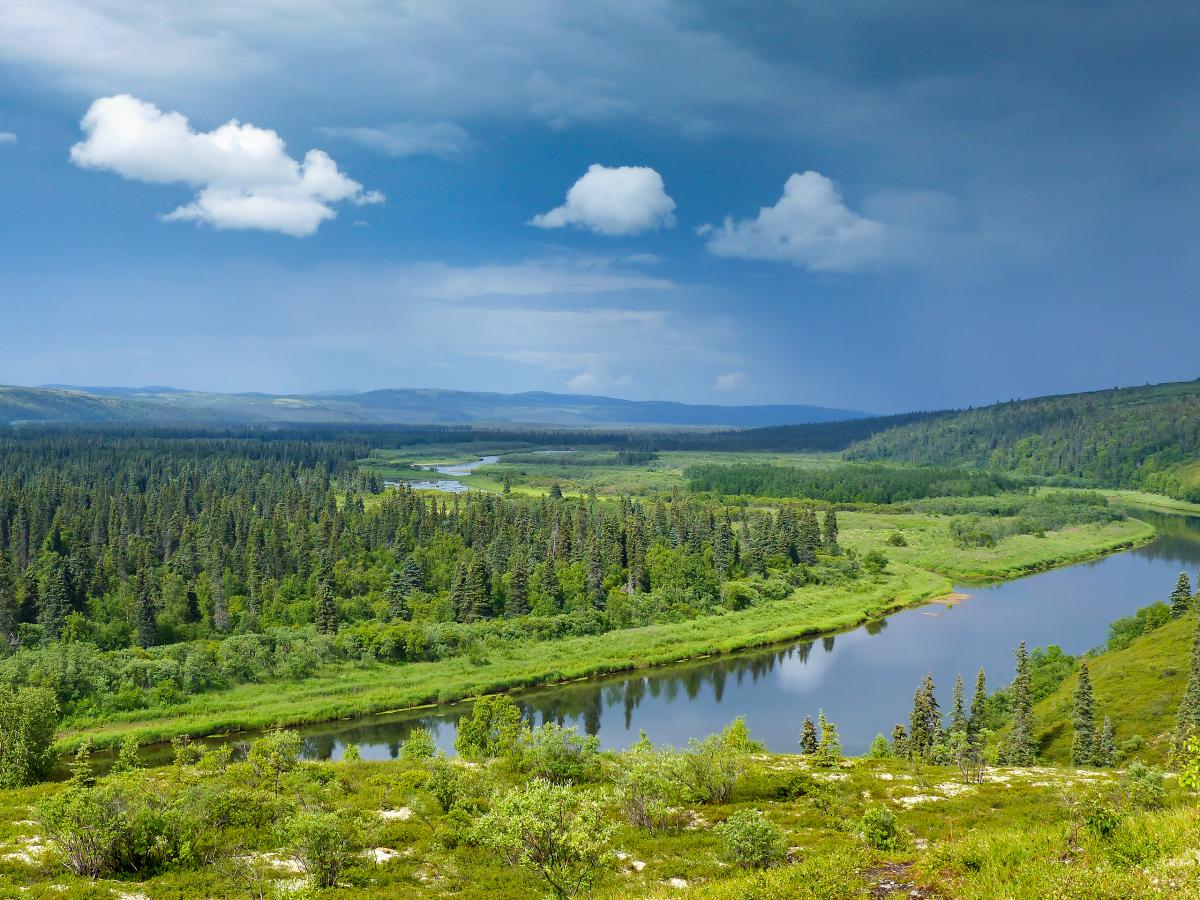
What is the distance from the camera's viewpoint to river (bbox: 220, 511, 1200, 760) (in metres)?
67.4

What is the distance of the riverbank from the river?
2034 millimetres

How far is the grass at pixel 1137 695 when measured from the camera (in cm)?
5919

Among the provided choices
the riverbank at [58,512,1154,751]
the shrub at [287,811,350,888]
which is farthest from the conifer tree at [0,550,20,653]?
Answer: the shrub at [287,811,350,888]

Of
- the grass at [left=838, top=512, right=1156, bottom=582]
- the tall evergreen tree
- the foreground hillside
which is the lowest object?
the tall evergreen tree

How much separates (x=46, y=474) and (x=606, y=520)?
4785 inches

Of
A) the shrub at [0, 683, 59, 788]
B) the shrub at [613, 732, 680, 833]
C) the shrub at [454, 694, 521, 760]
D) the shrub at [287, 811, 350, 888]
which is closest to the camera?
the shrub at [287, 811, 350, 888]

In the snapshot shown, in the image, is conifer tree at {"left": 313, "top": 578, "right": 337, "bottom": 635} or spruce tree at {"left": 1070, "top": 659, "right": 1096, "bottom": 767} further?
conifer tree at {"left": 313, "top": 578, "right": 337, "bottom": 635}

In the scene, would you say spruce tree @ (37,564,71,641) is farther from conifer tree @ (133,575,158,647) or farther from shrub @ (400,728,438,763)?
shrub @ (400,728,438,763)

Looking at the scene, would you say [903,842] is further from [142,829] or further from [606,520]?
[606,520]

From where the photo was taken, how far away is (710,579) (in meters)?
114

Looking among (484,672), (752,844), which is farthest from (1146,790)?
(484,672)

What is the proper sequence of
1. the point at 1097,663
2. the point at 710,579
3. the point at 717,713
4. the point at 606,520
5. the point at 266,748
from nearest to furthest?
the point at 266,748, the point at 717,713, the point at 1097,663, the point at 710,579, the point at 606,520

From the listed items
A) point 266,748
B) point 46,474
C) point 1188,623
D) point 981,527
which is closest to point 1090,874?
point 266,748

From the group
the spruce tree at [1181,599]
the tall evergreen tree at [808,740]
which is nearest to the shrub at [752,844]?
the tall evergreen tree at [808,740]
